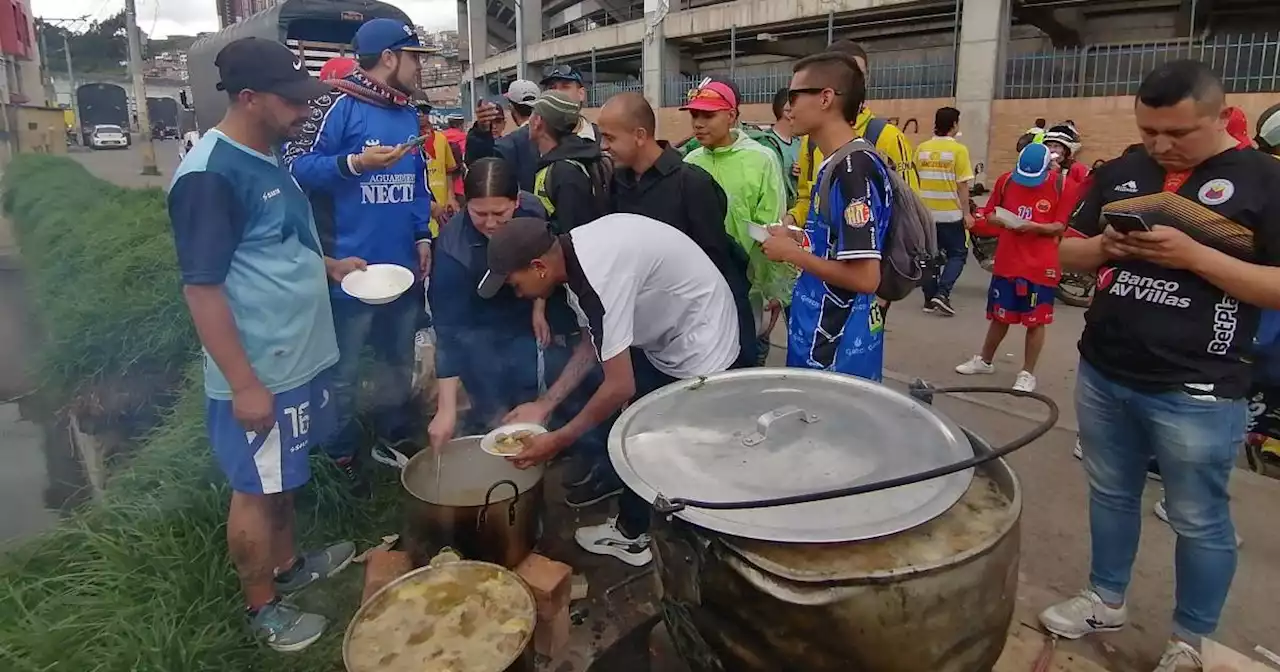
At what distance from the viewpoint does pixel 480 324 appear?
3455 millimetres

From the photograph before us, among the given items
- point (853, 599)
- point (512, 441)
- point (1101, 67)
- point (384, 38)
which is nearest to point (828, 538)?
point (853, 599)

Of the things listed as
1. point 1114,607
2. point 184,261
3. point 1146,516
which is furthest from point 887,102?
point 184,261

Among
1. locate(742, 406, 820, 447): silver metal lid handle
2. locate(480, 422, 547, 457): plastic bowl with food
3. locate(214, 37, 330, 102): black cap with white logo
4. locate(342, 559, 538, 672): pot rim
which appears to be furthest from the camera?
locate(480, 422, 547, 457): plastic bowl with food

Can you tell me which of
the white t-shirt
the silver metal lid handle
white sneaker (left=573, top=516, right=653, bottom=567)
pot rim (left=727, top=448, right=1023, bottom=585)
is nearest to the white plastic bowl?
the white t-shirt

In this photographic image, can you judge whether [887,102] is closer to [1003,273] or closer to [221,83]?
[1003,273]

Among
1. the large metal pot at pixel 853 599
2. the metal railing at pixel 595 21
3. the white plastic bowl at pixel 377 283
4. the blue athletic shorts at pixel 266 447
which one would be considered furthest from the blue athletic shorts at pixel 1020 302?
the metal railing at pixel 595 21

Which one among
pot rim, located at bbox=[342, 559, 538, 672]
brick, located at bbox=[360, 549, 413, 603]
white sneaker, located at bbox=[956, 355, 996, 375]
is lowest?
white sneaker, located at bbox=[956, 355, 996, 375]

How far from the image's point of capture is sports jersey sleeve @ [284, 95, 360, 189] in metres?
3.37

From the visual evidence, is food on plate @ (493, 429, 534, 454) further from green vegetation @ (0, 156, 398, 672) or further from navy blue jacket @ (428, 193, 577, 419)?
green vegetation @ (0, 156, 398, 672)

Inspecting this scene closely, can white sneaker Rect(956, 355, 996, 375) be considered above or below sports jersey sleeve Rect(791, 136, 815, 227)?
below

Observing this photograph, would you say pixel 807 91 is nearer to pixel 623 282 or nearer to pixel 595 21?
pixel 623 282

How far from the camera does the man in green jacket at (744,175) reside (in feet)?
12.6

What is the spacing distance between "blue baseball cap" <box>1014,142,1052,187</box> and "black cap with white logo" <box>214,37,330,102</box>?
454 cm

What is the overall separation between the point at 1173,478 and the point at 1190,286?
1.86 ft
